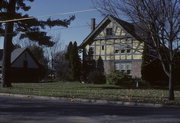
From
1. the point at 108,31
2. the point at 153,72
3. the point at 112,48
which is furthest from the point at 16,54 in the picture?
the point at 153,72

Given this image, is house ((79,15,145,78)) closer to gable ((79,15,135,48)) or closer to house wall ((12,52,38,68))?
gable ((79,15,135,48))

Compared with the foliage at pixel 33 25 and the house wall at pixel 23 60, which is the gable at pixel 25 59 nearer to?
the house wall at pixel 23 60

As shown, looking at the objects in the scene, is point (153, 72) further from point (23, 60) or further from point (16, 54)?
point (16, 54)

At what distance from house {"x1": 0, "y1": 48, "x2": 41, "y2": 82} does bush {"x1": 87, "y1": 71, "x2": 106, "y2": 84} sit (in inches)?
565

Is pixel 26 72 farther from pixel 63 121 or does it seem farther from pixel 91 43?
pixel 63 121

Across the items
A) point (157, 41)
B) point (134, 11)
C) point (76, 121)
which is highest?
point (134, 11)

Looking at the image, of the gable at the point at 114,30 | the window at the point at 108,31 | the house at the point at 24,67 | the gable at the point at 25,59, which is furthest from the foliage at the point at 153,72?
the gable at the point at 25,59

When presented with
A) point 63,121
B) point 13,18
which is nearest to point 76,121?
point 63,121

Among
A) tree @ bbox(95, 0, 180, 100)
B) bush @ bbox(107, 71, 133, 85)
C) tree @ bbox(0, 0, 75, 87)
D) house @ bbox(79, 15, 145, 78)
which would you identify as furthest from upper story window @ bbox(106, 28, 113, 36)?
tree @ bbox(95, 0, 180, 100)

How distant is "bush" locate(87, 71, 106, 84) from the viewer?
37188 mm

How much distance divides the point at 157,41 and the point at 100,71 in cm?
2316

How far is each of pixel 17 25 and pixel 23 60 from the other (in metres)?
23.0

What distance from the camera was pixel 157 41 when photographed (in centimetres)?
1700

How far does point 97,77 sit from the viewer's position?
3731cm
